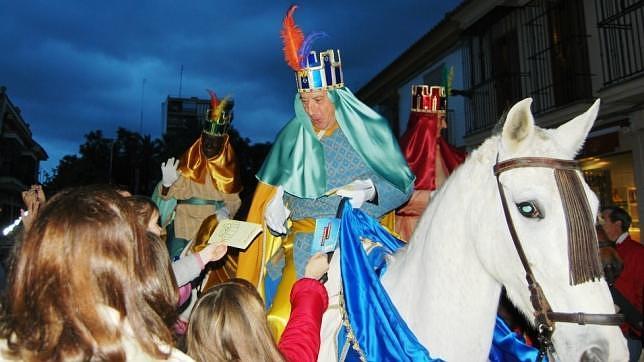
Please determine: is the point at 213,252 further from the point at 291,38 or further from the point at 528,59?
the point at 528,59

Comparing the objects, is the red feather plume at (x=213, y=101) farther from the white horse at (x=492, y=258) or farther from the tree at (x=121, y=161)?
the tree at (x=121, y=161)

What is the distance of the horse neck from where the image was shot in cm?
202

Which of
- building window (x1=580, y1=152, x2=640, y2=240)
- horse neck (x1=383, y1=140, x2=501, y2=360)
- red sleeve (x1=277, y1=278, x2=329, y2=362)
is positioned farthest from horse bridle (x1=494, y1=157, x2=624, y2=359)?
building window (x1=580, y1=152, x2=640, y2=240)

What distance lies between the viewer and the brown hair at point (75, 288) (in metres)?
1.04

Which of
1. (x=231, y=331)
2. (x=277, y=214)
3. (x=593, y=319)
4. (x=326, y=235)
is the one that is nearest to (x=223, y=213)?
(x=277, y=214)

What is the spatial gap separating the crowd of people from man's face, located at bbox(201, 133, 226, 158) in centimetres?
2

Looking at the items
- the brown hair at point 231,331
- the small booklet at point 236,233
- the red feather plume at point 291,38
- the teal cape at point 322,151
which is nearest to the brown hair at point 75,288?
the brown hair at point 231,331

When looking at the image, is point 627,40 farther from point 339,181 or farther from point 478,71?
point 339,181

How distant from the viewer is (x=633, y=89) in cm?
889

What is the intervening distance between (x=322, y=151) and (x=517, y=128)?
1608 mm

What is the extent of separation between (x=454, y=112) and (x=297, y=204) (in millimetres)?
14476

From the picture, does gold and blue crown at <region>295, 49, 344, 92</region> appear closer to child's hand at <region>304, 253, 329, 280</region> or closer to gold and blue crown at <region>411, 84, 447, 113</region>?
child's hand at <region>304, 253, 329, 280</region>

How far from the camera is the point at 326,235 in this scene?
2830 mm

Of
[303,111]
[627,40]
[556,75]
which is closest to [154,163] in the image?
[556,75]
